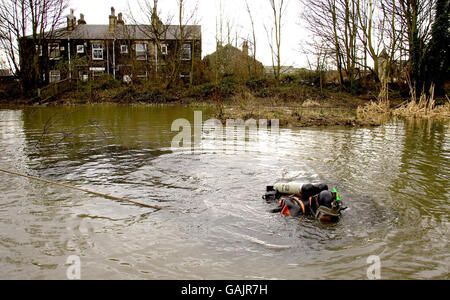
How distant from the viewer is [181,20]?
3347 centimetres

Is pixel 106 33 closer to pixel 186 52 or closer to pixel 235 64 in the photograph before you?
pixel 186 52

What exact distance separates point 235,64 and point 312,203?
106ft

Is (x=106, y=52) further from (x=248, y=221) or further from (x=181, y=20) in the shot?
(x=248, y=221)

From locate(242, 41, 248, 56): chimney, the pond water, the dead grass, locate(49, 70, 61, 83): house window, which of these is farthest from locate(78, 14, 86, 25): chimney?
the pond water

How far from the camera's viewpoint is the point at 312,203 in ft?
13.3

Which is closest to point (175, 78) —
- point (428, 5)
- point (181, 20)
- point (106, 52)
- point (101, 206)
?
point (181, 20)

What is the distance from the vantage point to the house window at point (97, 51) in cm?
4156

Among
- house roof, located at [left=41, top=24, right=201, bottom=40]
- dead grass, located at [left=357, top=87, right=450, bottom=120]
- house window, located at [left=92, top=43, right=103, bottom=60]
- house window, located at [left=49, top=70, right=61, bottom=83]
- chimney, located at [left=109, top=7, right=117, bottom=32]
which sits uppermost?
chimney, located at [left=109, top=7, right=117, bottom=32]

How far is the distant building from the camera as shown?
34.3 m

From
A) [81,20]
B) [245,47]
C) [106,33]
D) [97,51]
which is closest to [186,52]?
[245,47]

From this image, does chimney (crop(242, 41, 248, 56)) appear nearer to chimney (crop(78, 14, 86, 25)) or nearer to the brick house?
the brick house

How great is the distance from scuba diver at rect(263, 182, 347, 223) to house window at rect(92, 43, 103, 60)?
4194 centimetres

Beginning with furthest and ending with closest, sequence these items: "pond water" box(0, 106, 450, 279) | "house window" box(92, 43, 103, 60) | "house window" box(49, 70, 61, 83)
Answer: "house window" box(92, 43, 103, 60), "house window" box(49, 70, 61, 83), "pond water" box(0, 106, 450, 279)

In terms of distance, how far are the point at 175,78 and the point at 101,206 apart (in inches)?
1174
